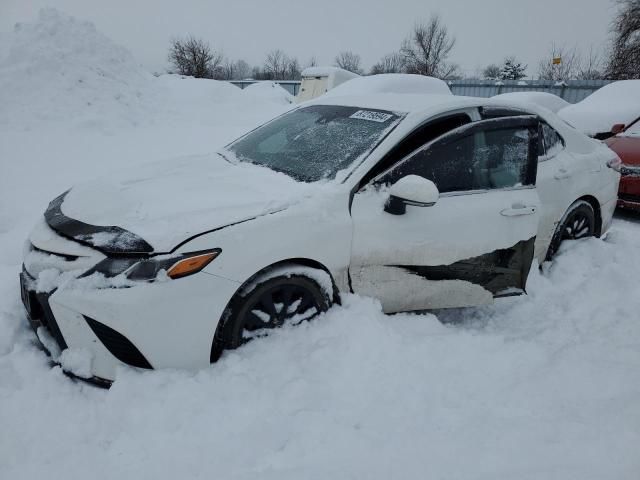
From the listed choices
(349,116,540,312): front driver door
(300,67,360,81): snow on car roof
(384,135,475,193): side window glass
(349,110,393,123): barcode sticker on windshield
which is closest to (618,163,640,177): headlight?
(349,116,540,312): front driver door

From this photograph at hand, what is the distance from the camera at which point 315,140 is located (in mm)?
3035

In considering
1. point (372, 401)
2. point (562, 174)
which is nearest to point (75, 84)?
point (562, 174)

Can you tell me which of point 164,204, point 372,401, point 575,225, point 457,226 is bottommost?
point 372,401

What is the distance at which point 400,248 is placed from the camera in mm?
2639

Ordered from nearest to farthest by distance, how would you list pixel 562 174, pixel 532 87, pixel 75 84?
pixel 562 174
pixel 75 84
pixel 532 87

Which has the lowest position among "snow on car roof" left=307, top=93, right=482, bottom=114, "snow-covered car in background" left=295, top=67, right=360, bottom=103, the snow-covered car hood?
the snow-covered car hood

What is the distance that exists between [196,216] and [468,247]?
1.72 m

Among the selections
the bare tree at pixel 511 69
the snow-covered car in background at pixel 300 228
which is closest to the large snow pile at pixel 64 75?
the snow-covered car in background at pixel 300 228

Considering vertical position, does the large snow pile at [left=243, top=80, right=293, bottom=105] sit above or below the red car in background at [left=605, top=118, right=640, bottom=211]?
above

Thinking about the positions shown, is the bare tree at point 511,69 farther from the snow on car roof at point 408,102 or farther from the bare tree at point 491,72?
the snow on car roof at point 408,102

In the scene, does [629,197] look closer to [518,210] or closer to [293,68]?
[518,210]

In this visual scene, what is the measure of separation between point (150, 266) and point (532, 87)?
849 inches

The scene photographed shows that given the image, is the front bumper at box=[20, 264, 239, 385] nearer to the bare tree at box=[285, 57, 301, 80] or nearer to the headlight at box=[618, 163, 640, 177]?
the headlight at box=[618, 163, 640, 177]

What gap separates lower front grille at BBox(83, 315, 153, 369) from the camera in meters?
2.01
